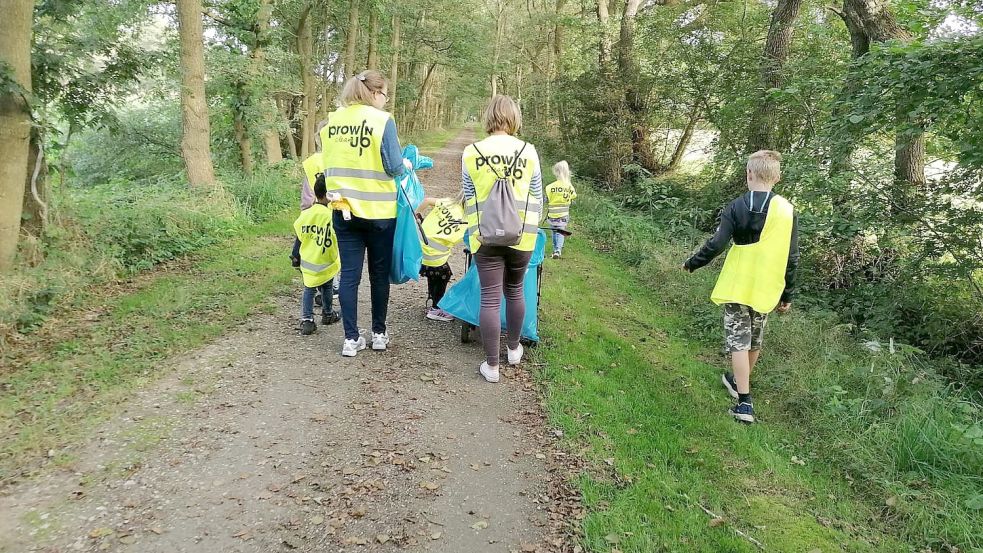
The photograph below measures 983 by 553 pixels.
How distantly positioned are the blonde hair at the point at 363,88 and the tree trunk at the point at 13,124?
3415mm

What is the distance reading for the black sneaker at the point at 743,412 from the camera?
423 cm

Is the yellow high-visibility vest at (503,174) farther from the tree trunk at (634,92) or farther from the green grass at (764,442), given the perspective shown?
the tree trunk at (634,92)

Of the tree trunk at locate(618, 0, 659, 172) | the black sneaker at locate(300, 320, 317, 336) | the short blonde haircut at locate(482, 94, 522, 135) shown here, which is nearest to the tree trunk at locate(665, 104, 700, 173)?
the tree trunk at locate(618, 0, 659, 172)

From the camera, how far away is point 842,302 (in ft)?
23.4

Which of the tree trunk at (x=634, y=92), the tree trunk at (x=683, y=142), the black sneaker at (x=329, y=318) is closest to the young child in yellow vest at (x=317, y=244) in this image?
the black sneaker at (x=329, y=318)

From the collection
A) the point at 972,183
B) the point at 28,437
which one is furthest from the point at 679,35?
the point at 28,437

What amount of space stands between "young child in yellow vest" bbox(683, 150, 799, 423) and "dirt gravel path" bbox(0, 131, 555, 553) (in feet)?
5.24

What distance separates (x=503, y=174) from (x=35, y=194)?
5320 mm

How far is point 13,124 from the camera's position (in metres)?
5.45

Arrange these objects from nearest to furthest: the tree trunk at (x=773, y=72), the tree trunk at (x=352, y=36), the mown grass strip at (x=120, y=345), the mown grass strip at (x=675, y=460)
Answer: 1. the mown grass strip at (x=675, y=460)
2. the mown grass strip at (x=120, y=345)
3. the tree trunk at (x=773, y=72)
4. the tree trunk at (x=352, y=36)

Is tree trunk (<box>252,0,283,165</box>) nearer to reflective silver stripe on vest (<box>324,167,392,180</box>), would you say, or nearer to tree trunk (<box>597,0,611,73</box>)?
tree trunk (<box>597,0,611,73</box>)

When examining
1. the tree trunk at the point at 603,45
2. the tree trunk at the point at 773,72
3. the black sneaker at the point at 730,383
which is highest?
the tree trunk at the point at 603,45

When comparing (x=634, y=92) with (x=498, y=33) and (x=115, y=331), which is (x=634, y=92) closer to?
(x=115, y=331)

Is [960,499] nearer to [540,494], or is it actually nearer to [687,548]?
[687,548]
